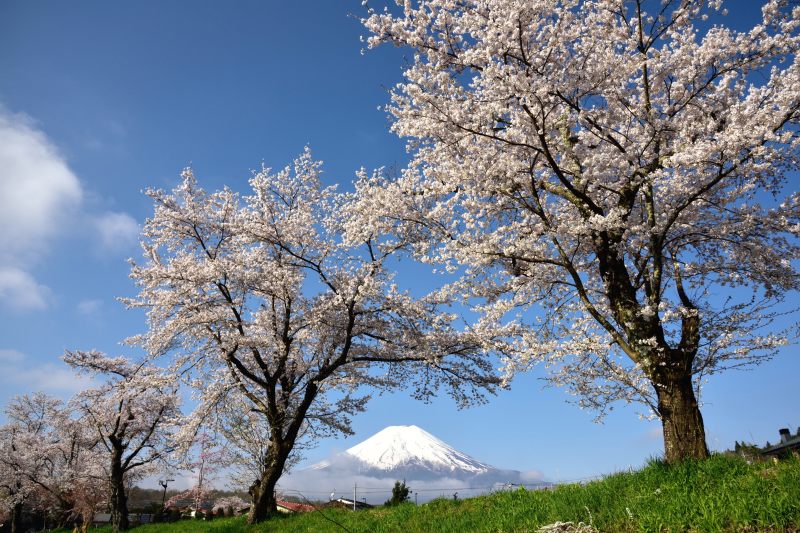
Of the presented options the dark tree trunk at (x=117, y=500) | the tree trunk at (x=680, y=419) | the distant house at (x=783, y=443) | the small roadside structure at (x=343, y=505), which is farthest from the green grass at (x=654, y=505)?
the dark tree trunk at (x=117, y=500)

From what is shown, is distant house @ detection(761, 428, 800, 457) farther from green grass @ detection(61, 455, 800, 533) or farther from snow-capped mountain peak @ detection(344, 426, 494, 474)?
snow-capped mountain peak @ detection(344, 426, 494, 474)

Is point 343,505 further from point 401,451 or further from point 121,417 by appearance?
point 401,451

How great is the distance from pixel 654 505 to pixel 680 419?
12.8 ft

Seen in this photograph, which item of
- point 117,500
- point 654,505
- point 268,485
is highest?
point 654,505

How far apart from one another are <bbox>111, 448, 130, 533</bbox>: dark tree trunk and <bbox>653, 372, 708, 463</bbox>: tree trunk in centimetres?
2683

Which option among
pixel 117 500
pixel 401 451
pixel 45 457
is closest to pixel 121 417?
pixel 117 500

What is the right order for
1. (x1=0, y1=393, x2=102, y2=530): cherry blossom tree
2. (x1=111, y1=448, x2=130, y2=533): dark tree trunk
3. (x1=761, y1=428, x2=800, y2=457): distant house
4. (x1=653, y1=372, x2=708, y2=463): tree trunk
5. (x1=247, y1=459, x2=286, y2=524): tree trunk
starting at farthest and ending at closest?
(x1=0, y1=393, x2=102, y2=530): cherry blossom tree → (x1=111, y1=448, x2=130, y2=533): dark tree trunk → (x1=761, y1=428, x2=800, y2=457): distant house → (x1=247, y1=459, x2=286, y2=524): tree trunk → (x1=653, y1=372, x2=708, y2=463): tree trunk

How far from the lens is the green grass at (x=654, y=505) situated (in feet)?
17.0

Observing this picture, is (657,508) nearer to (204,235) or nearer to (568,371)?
(568,371)

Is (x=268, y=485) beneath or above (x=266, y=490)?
above

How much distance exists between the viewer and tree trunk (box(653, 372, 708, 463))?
908 centimetres

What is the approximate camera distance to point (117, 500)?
86.9 ft

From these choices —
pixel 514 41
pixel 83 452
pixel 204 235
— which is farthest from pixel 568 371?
pixel 83 452

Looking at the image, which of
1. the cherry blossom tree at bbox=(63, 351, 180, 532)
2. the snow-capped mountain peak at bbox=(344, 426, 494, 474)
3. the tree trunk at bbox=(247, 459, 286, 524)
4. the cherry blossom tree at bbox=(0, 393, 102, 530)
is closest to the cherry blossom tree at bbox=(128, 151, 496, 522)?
the tree trunk at bbox=(247, 459, 286, 524)
